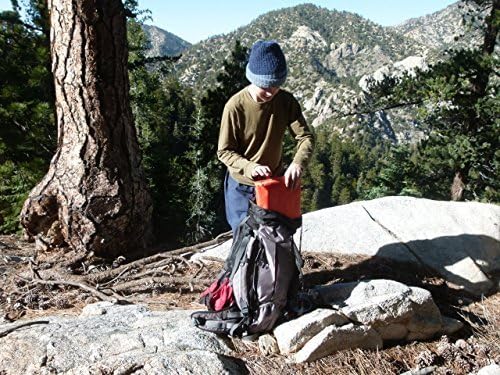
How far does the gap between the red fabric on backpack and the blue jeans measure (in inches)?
15.4

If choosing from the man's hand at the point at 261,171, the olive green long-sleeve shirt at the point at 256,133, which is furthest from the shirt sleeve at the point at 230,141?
the man's hand at the point at 261,171

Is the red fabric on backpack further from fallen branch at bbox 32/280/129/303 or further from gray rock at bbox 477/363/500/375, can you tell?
gray rock at bbox 477/363/500/375

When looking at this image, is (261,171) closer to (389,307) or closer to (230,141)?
(230,141)

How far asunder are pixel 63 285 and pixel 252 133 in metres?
2.24

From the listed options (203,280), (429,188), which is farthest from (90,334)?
(429,188)

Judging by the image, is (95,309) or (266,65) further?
(95,309)

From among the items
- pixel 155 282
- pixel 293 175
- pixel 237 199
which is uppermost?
pixel 293 175

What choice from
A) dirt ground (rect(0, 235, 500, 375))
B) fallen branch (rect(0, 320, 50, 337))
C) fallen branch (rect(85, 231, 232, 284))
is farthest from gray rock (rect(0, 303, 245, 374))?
fallen branch (rect(85, 231, 232, 284))

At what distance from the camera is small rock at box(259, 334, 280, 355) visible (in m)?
2.79

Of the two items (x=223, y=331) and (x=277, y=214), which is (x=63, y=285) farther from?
(x=277, y=214)

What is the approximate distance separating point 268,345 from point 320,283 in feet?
4.14

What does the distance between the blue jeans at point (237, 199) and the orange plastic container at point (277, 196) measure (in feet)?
0.76

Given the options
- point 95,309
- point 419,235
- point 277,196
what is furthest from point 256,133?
point 419,235

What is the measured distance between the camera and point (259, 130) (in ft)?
9.99
